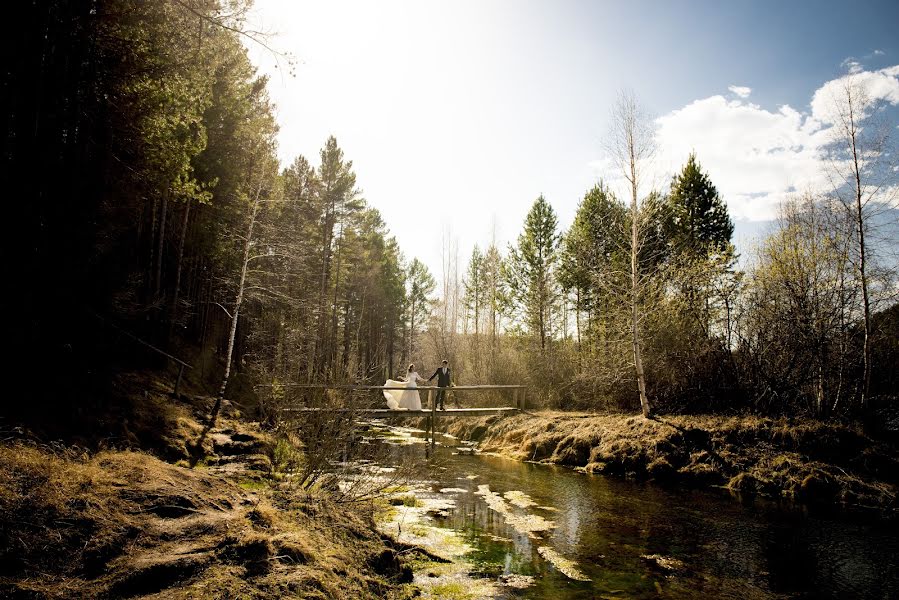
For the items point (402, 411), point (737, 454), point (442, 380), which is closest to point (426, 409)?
point (442, 380)

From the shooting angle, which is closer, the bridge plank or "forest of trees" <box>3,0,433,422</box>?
"forest of trees" <box>3,0,433,422</box>

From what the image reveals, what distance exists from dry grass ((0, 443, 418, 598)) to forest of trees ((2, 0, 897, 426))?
344cm

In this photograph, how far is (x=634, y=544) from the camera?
6.83 metres

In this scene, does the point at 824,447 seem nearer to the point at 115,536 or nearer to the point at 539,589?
the point at 539,589

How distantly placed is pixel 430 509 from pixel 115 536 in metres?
6.11

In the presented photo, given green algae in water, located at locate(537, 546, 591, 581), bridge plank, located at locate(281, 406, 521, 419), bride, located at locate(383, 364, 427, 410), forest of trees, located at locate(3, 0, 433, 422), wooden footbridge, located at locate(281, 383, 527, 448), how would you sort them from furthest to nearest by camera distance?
bride, located at locate(383, 364, 427, 410)
wooden footbridge, located at locate(281, 383, 527, 448)
bridge plank, located at locate(281, 406, 521, 419)
forest of trees, located at locate(3, 0, 433, 422)
green algae in water, located at locate(537, 546, 591, 581)

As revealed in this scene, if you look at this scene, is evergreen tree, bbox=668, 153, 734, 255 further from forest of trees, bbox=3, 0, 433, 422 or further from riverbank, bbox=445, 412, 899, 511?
forest of trees, bbox=3, 0, 433, 422

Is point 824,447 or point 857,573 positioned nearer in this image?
point 857,573

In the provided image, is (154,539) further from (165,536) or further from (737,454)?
(737,454)

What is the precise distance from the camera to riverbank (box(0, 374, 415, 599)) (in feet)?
8.75

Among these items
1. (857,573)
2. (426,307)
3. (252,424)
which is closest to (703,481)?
(857,573)

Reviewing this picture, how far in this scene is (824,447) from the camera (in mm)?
10305

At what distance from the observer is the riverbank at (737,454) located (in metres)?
9.45

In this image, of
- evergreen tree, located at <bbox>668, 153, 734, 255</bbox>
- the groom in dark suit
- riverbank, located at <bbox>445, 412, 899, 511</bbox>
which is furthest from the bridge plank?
evergreen tree, located at <bbox>668, 153, 734, 255</bbox>
